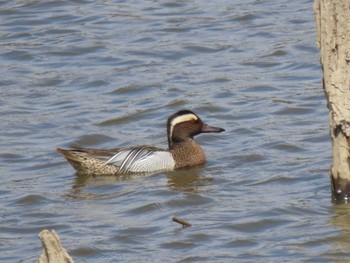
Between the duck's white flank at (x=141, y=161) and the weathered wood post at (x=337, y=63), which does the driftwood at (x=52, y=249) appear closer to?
the weathered wood post at (x=337, y=63)

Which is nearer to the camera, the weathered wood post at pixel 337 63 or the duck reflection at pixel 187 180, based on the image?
the weathered wood post at pixel 337 63

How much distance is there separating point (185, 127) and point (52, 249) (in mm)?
6394

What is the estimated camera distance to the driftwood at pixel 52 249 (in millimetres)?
6684

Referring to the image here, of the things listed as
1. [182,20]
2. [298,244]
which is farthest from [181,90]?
[298,244]

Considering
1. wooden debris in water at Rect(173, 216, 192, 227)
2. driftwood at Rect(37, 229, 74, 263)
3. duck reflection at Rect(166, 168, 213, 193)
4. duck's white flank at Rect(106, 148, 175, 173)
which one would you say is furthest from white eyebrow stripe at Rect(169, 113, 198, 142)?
driftwood at Rect(37, 229, 74, 263)

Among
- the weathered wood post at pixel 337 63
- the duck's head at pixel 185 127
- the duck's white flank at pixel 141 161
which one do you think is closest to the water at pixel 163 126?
the duck's white flank at pixel 141 161

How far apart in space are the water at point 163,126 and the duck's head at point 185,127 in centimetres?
27

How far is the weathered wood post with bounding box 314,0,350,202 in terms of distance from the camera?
9070 mm

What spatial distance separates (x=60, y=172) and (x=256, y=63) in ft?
13.5

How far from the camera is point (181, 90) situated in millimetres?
15000

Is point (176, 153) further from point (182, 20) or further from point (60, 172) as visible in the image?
point (182, 20)

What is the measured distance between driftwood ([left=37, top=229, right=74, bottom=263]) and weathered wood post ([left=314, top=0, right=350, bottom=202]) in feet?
10.2

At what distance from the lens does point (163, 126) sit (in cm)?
1405

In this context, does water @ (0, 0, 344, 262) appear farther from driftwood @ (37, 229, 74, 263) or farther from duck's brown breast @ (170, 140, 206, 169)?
driftwood @ (37, 229, 74, 263)
